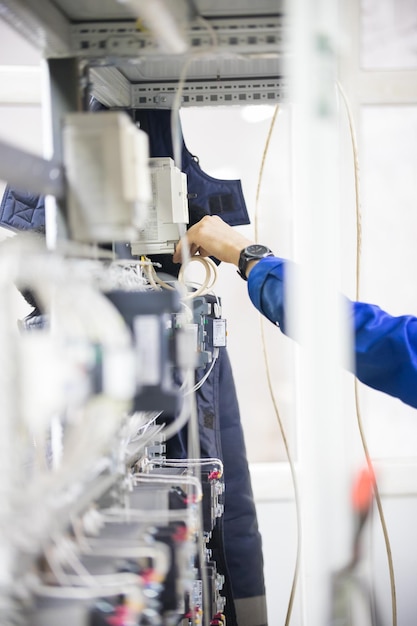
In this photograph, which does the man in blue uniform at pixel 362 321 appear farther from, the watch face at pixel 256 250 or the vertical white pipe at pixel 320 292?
the vertical white pipe at pixel 320 292

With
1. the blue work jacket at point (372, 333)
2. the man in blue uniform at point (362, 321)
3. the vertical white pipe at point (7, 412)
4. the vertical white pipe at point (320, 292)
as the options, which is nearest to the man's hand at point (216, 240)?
the man in blue uniform at point (362, 321)

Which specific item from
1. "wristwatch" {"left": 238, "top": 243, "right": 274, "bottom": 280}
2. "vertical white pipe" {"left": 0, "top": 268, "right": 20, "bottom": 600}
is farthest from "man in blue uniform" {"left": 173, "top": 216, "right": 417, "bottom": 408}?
"vertical white pipe" {"left": 0, "top": 268, "right": 20, "bottom": 600}

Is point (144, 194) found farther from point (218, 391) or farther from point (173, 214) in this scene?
point (218, 391)

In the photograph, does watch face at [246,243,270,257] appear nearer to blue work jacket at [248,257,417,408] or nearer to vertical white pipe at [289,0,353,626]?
blue work jacket at [248,257,417,408]

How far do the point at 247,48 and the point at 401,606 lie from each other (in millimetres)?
2625

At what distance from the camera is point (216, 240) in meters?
1.52

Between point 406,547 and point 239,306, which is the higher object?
point 239,306

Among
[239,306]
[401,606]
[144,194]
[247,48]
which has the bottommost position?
[401,606]

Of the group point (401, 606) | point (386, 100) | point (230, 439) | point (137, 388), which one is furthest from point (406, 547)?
point (137, 388)

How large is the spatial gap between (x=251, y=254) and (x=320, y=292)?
0.83 meters

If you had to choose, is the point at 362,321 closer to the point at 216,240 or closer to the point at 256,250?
the point at 256,250

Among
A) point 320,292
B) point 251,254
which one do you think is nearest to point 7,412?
point 320,292

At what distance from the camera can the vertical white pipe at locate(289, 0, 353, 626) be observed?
61cm

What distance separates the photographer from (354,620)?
644mm
